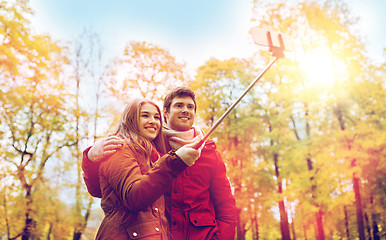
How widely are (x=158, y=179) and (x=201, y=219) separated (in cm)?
93

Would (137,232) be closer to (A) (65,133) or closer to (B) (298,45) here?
(A) (65,133)

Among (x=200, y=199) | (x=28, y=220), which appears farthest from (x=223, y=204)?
(x=28, y=220)

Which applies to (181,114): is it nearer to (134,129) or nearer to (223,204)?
(134,129)

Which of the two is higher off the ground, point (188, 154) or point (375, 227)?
point (188, 154)

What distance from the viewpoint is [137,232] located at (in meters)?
1.90

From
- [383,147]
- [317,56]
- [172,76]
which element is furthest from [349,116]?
[172,76]

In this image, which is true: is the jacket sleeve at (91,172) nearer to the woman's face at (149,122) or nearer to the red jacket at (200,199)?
the red jacket at (200,199)

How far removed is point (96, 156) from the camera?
7.14 feet

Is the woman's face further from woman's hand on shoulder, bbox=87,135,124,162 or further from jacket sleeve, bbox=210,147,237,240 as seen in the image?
jacket sleeve, bbox=210,147,237,240

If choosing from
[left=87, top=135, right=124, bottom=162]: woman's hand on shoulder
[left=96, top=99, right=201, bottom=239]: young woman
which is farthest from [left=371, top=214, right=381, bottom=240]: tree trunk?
[left=87, top=135, right=124, bottom=162]: woman's hand on shoulder

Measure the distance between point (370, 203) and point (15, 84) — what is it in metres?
16.4

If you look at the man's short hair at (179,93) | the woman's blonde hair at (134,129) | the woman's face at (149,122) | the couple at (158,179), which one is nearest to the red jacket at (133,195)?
the couple at (158,179)

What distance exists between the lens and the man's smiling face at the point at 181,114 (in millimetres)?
3014

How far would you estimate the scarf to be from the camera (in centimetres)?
284
